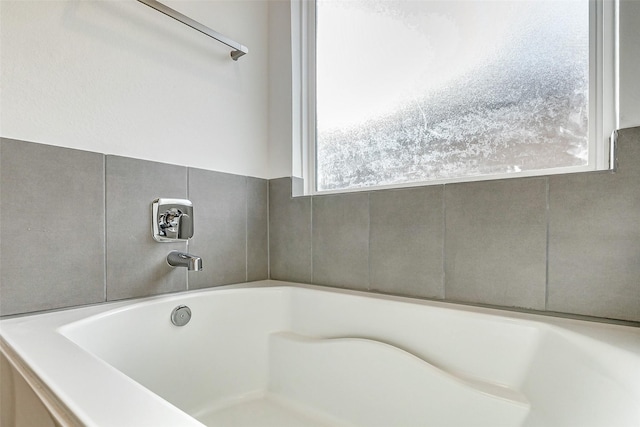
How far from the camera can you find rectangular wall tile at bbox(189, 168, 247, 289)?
1.23 metres

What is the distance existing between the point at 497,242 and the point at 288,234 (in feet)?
2.65

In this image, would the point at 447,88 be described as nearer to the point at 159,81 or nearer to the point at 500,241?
the point at 500,241

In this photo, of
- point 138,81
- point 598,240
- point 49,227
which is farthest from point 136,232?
Result: point 598,240

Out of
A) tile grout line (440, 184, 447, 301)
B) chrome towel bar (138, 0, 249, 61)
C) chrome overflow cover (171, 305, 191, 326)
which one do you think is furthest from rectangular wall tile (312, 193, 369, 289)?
chrome towel bar (138, 0, 249, 61)

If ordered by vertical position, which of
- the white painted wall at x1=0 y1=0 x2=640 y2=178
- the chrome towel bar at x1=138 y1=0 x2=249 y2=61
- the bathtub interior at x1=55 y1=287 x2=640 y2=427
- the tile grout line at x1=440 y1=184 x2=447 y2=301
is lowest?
the bathtub interior at x1=55 y1=287 x2=640 y2=427

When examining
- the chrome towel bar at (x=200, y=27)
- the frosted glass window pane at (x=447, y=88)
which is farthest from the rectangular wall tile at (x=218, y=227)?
the chrome towel bar at (x=200, y=27)

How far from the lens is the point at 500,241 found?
914 millimetres

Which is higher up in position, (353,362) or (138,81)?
(138,81)

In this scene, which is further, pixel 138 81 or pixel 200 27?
pixel 200 27

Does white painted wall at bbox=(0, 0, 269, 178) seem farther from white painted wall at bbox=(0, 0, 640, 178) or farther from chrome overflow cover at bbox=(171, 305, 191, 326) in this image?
chrome overflow cover at bbox=(171, 305, 191, 326)

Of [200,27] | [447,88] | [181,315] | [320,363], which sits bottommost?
[320,363]

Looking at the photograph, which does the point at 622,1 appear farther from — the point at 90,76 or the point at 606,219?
the point at 90,76

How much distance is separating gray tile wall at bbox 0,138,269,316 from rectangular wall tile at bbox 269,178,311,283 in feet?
0.72

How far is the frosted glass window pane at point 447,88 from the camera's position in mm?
936
